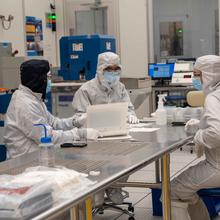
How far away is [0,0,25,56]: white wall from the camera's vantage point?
6891 mm

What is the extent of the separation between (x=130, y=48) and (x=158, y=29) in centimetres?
78

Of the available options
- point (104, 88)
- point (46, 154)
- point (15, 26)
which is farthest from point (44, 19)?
point (46, 154)

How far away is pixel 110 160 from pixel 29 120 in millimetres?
778

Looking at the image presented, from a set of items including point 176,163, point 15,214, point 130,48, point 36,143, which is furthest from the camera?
point 130,48

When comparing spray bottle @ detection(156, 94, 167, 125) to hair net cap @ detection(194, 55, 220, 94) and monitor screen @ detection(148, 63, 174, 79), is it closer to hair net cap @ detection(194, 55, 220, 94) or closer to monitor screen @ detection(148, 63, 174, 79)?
hair net cap @ detection(194, 55, 220, 94)

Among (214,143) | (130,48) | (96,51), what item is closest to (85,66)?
(96,51)

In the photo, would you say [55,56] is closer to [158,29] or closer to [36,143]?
[158,29]

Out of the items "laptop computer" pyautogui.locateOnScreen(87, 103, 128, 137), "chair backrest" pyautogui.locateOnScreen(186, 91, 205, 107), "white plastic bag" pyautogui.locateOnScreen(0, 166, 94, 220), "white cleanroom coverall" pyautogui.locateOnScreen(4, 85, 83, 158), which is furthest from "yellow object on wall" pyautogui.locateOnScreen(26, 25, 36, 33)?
"white plastic bag" pyautogui.locateOnScreen(0, 166, 94, 220)

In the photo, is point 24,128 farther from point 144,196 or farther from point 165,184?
point 144,196

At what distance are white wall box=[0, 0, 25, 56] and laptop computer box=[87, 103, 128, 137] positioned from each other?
4.13m

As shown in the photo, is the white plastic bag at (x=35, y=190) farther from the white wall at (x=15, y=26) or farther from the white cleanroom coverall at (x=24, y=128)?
the white wall at (x=15, y=26)

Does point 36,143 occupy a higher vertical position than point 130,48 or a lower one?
lower

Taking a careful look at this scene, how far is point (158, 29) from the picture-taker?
867 centimetres

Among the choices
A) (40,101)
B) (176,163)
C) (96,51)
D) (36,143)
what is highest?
(96,51)
